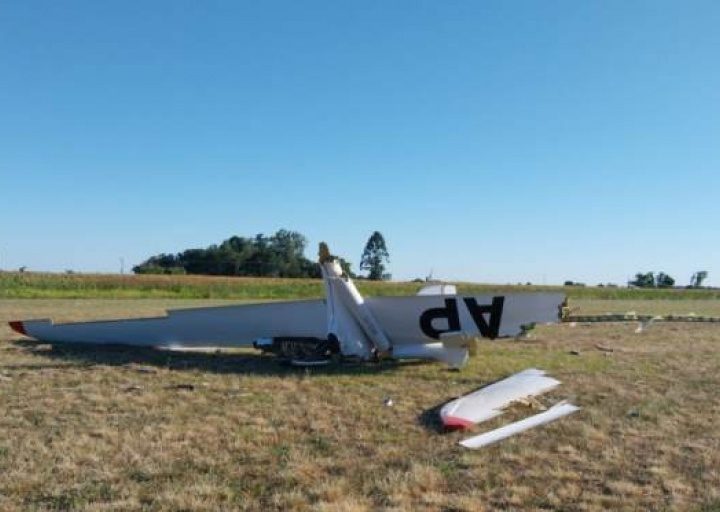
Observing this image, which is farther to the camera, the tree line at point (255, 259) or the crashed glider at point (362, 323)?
the tree line at point (255, 259)

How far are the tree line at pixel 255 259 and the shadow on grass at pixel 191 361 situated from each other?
81.1 meters

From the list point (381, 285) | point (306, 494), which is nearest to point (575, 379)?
point (306, 494)

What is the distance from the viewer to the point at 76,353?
11781 mm

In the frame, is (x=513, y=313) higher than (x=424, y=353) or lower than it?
higher

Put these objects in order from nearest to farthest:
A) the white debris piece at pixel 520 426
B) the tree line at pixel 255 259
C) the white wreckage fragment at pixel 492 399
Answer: the white debris piece at pixel 520 426 < the white wreckage fragment at pixel 492 399 < the tree line at pixel 255 259

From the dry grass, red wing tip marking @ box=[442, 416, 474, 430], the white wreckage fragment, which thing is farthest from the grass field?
red wing tip marking @ box=[442, 416, 474, 430]

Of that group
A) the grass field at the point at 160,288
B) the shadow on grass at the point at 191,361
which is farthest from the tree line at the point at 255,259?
the shadow on grass at the point at 191,361

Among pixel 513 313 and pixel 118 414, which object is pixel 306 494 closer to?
pixel 118 414

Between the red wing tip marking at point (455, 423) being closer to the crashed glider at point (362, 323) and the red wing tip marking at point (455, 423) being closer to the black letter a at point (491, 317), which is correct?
the crashed glider at point (362, 323)

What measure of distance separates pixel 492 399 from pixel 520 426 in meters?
1.02

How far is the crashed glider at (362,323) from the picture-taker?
10.2m

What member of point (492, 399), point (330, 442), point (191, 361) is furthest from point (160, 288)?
point (330, 442)

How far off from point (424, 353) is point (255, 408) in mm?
3742

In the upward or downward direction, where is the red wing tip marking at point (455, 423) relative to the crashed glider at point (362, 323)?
downward
